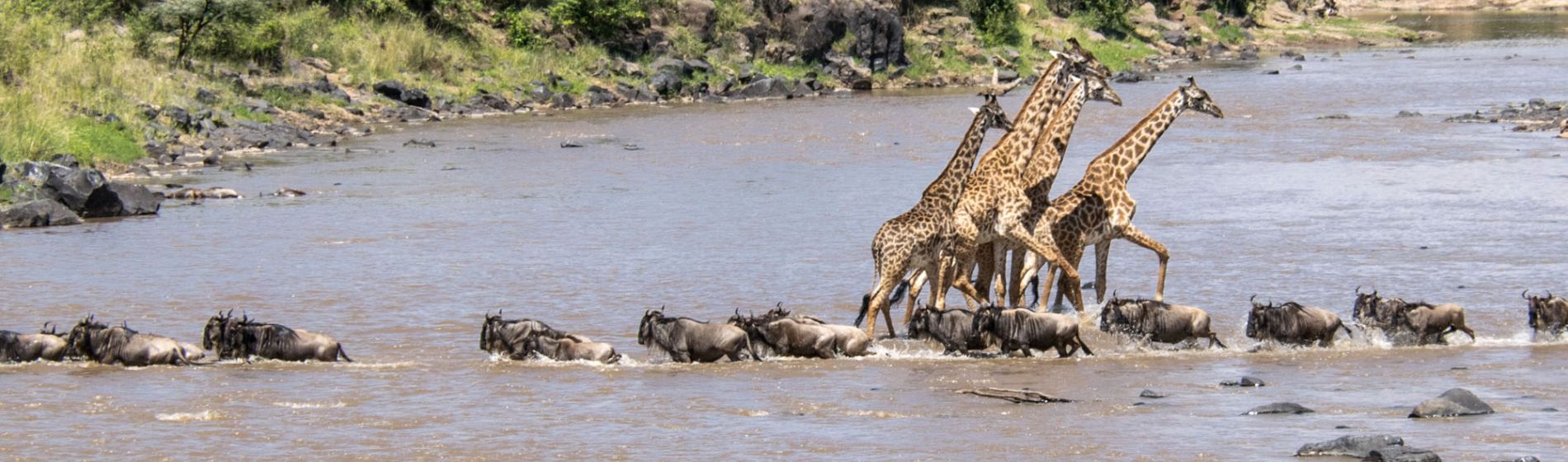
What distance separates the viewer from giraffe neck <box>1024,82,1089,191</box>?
13812 mm

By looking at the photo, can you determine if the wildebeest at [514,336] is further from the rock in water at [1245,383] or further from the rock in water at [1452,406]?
the rock in water at [1452,406]

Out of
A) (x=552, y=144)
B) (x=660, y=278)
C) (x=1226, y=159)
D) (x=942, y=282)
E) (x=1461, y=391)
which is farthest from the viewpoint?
(x=552, y=144)

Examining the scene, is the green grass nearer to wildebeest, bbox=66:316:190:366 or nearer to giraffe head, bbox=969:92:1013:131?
wildebeest, bbox=66:316:190:366

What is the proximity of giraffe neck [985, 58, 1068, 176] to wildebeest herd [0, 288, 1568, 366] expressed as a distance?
1769 mm

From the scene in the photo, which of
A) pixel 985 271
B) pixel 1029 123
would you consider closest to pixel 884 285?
pixel 985 271

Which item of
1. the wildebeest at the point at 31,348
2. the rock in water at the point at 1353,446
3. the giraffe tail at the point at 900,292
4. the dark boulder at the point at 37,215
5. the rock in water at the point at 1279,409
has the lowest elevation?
the dark boulder at the point at 37,215

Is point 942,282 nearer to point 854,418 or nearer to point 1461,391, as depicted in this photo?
point 854,418

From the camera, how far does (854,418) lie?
9734 millimetres

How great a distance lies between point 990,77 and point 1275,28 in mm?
30756

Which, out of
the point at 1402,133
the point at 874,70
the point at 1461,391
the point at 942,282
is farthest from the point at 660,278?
the point at 874,70

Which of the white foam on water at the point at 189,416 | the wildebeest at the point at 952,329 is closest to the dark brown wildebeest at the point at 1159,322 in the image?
the wildebeest at the point at 952,329

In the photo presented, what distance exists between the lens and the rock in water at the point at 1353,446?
829cm

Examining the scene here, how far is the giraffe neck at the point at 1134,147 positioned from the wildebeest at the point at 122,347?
6735 millimetres

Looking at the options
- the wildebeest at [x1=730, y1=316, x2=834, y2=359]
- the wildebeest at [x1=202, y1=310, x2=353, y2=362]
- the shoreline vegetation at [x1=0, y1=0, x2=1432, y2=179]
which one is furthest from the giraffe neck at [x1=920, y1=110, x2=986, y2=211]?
the shoreline vegetation at [x1=0, y1=0, x2=1432, y2=179]
